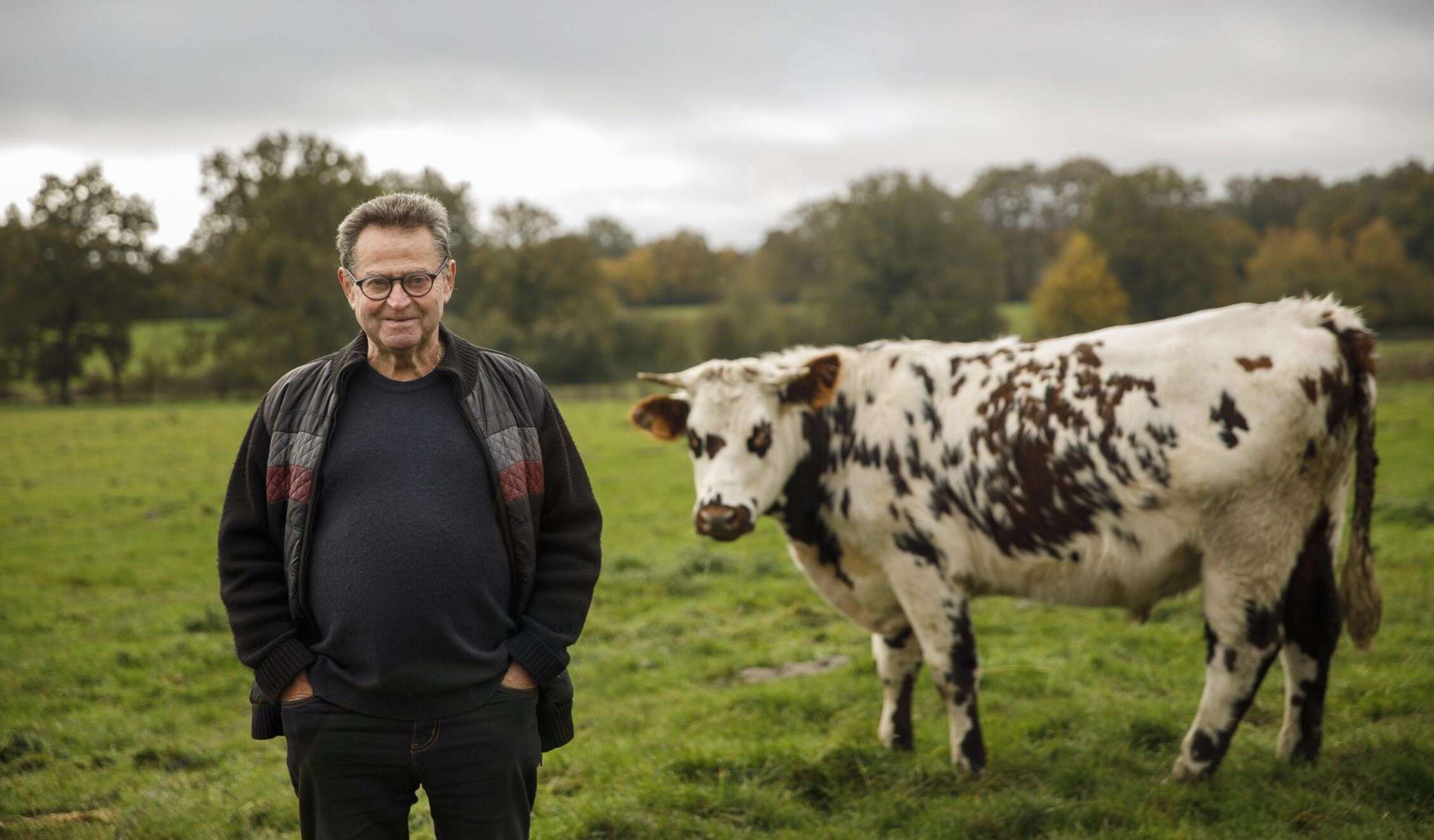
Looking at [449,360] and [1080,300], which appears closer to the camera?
[449,360]

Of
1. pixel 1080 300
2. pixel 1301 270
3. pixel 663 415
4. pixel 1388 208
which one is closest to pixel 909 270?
pixel 1080 300

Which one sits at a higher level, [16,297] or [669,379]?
[16,297]

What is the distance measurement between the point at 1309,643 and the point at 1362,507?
0.72 metres

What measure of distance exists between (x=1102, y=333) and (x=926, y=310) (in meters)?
36.3

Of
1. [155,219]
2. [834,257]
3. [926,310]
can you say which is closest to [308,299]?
[155,219]

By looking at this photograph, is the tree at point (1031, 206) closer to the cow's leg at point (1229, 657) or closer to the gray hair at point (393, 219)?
the cow's leg at point (1229, 657)

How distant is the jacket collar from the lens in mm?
2891

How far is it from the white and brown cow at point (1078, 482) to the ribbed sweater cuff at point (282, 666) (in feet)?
9.30

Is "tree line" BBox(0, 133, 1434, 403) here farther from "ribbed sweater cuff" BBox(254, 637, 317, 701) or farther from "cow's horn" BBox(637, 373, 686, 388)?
"ribbed sweater cuff" BBox(254, 637, 317, 701)

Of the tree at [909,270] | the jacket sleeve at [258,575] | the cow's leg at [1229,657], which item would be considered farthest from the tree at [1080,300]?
the jacket sleeve at [258,575]

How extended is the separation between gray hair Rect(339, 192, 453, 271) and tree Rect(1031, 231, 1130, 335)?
38.3 metres

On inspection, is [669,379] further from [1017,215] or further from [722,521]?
[1017,215]

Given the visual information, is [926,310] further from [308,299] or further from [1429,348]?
[308,299]

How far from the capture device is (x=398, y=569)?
273 cm
